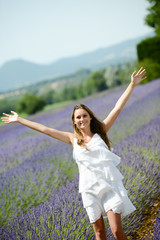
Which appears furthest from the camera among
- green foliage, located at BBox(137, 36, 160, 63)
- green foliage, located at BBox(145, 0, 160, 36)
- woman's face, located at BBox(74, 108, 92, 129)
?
green foliage, located at BBox(145, 0, 160, 36)

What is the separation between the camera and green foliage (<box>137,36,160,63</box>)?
13297 millimetres

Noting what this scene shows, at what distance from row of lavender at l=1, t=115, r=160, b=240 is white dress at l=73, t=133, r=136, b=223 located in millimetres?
301

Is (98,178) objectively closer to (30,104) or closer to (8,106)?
(8,106)

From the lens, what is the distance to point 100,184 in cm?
135

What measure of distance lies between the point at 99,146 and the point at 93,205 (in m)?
0.30

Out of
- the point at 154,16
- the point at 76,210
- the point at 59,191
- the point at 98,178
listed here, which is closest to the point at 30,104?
the point at 154,16

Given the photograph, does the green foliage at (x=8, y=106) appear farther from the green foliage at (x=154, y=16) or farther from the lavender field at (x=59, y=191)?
the green foliage at (x=154, y=16)

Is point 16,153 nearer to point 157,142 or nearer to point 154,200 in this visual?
point 157,142

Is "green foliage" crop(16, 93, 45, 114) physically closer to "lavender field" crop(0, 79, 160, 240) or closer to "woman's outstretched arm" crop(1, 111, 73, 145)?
"lavender field" crop(0, 79, 160, 240)

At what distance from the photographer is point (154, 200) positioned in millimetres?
2318

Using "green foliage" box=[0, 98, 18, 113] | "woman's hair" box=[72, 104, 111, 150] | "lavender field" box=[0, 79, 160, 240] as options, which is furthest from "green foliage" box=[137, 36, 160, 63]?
"woman's hair" box=[72, 104, 111, 150]

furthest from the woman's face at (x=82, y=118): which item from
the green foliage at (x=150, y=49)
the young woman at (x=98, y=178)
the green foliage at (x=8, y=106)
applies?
the green foliage at (x=150, y=49)

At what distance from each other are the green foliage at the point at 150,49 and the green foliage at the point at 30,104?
8.94m

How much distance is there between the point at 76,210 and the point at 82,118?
62cm
